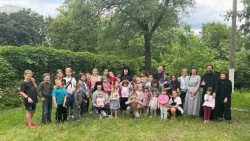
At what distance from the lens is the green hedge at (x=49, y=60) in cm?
2110

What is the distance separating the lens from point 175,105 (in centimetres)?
1623

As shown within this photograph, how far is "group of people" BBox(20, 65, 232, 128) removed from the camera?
16.0 meters

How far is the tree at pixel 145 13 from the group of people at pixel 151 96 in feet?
29.1

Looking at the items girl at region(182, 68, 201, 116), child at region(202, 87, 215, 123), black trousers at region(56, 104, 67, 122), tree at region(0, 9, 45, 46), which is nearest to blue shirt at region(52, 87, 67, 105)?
black trousers at region(56, 104, 67, 122)

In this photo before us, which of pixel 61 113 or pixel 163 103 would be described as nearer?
pixel 61 113

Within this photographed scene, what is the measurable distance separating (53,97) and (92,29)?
46.9 ft

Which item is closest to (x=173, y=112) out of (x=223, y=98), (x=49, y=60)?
(x=223, y=98)

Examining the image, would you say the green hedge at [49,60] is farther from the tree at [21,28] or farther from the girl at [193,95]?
the tree at [21,28]

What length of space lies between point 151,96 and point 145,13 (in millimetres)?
9544

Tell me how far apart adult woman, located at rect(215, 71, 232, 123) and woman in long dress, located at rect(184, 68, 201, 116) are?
71 centimetres

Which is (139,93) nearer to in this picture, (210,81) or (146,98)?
(146,98)

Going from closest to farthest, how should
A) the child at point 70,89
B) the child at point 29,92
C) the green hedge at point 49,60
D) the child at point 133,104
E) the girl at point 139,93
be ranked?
the child at point 29,92 → the child at point 70,89 → the child at point 133,104 → the girl at point 139,93 → the green hedge at point 49,60

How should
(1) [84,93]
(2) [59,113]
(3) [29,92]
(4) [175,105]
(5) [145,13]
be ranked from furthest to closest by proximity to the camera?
(5) [145,13], (4) [175,105], (1) [84,93], (2) [59,113], (3) [29,92]

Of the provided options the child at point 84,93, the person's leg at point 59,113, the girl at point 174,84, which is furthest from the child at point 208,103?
the person's leg at point 59,113
